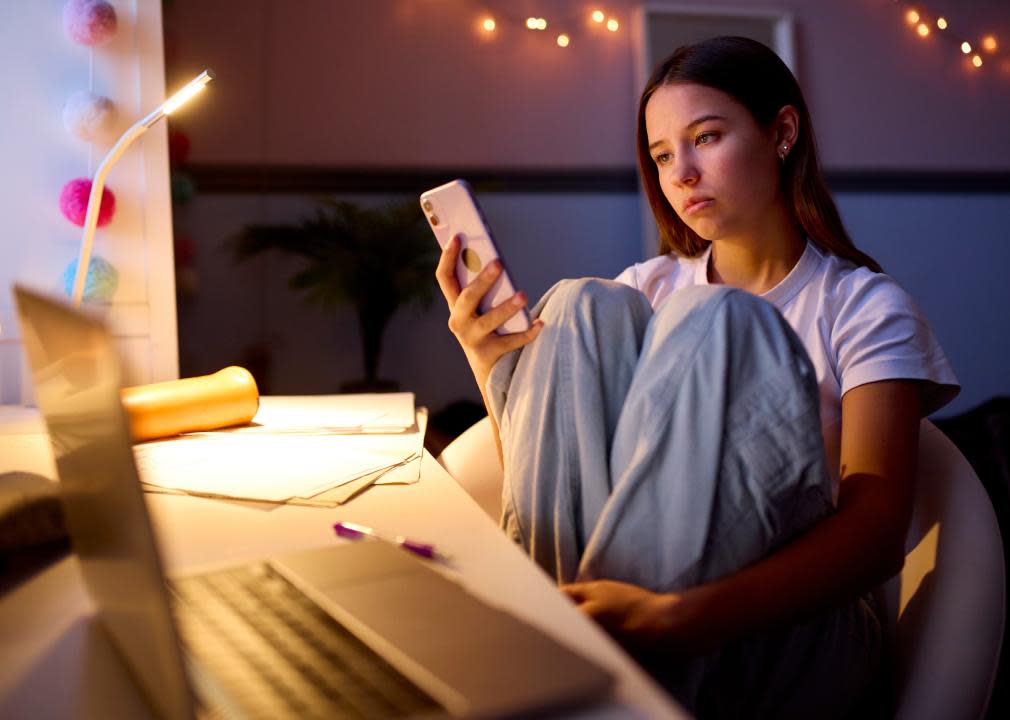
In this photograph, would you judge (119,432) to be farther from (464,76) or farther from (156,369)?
(464,76)

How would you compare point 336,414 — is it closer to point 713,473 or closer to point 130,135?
point 130,135

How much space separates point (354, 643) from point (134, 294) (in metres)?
1.29

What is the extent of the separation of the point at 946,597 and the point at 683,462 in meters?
0.36

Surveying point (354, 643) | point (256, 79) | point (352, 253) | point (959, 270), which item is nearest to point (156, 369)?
point (352, 253)

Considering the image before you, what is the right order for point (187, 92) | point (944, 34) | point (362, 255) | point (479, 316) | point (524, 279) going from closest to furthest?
point (479, 316) → point (187, 92) → point (362, 255) → point (524, 279) → point (944, 34)

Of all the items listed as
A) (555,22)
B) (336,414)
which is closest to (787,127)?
(336,414)

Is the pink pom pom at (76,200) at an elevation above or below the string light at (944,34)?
below

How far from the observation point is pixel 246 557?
601 mm

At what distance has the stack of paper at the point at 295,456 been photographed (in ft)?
2.63

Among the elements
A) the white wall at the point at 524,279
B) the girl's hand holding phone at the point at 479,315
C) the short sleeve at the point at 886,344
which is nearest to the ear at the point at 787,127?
the short sleeve at the point at 886,344

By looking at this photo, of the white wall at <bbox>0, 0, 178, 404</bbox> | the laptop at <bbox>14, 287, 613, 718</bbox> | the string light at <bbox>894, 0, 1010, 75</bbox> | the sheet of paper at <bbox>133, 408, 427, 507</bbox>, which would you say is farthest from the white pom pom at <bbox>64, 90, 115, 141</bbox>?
the string light at <bbox>894, 0, 1010, 75</bbox>

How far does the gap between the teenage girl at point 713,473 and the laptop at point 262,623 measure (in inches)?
6.2

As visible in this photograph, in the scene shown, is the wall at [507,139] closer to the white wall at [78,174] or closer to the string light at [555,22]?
the string light at [555,22]

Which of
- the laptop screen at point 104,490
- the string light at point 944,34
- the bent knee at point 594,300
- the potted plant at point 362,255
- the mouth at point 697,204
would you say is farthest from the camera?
the string light at point 944,34
